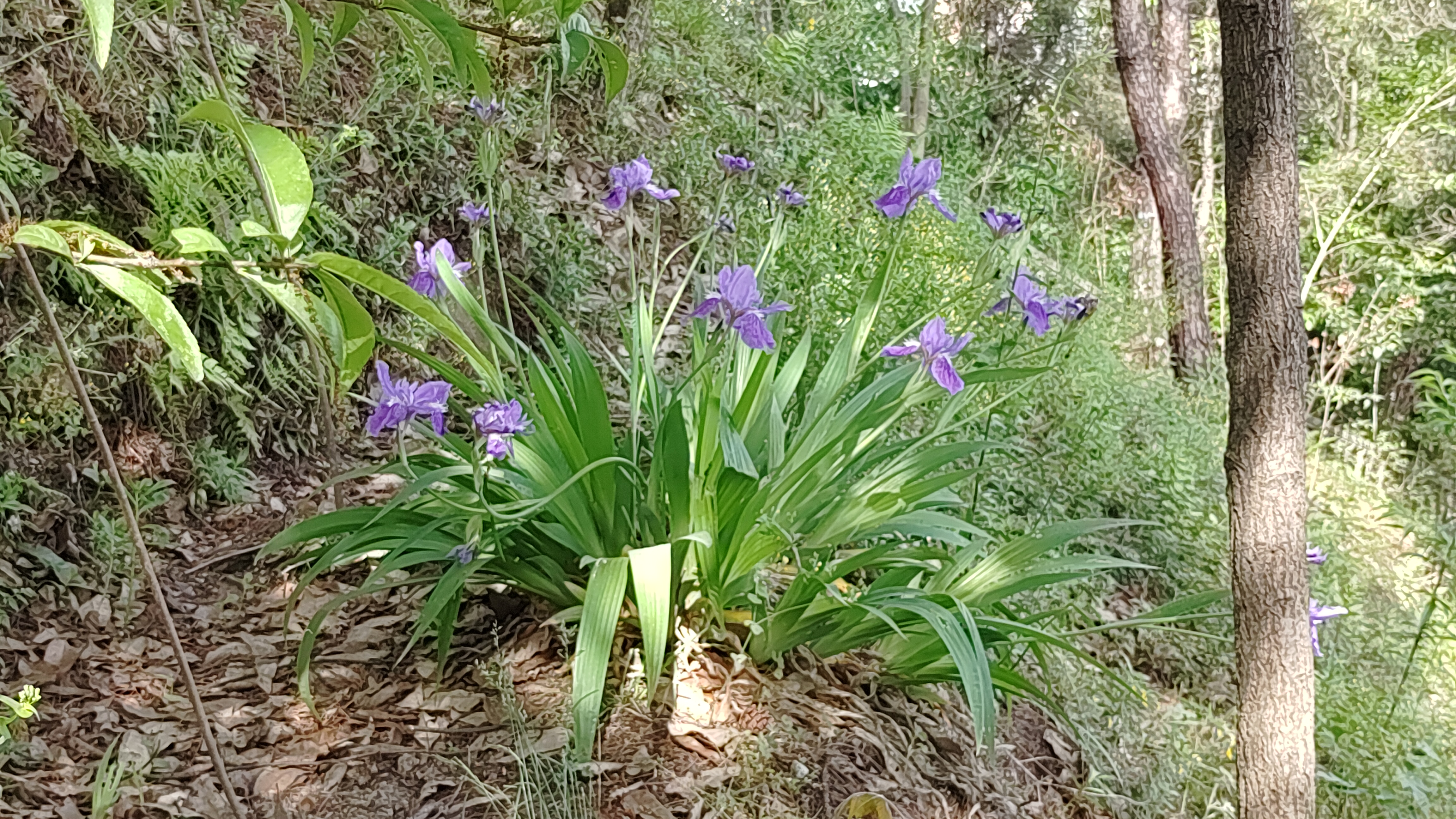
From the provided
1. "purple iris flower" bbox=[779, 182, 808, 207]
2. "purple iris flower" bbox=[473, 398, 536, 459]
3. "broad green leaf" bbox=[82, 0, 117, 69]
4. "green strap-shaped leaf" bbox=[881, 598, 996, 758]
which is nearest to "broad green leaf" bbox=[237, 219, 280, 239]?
"broad green leaf" bbox=[82, 0, 117, 69]

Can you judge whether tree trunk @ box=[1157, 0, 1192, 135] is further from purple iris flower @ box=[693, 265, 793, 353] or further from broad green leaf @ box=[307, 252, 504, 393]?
broad green leaf @ box=[307, 252, 504, 393]

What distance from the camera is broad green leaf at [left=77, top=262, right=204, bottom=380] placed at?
0.49 meters

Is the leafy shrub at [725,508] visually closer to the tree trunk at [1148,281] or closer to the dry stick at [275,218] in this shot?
the dry stick at [275,218]

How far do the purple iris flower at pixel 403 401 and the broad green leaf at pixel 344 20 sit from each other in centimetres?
60

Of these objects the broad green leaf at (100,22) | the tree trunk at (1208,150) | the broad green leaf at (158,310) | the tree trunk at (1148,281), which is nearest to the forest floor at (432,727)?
the broad green leaf at (158,310)

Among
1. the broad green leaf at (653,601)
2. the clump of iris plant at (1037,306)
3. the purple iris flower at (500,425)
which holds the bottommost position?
the broad green leaf at (653,601)

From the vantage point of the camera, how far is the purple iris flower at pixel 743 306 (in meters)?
1.59

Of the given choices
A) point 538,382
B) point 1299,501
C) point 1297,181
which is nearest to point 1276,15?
point 1297,181

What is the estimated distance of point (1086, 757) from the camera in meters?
1.89

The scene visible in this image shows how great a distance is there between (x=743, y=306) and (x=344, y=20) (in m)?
0.87

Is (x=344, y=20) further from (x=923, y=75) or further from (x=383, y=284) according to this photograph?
(x=923, y=75)

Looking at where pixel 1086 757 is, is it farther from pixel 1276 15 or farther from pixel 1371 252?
pixel 1371 252

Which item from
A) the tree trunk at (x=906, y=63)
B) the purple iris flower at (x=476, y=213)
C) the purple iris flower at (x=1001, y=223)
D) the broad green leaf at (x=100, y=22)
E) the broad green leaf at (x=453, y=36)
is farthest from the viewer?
the tree trunk at (x=906, y=63)

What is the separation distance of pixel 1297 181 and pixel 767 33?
146 inches
